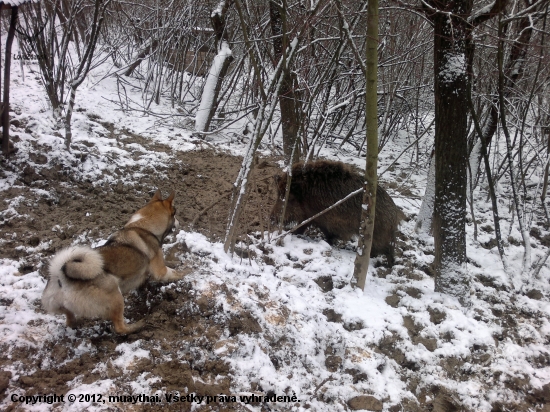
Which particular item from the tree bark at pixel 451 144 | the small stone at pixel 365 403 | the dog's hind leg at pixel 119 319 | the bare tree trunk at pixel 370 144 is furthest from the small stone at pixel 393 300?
the dog's hind leg at pixel 119 319

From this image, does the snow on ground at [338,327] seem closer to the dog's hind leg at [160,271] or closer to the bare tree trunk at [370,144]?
the dog's hind leg at [160,271]

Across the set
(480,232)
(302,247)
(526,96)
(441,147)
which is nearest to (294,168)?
(302,247)

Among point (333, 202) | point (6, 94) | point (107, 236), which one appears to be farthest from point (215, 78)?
point (107, 236)

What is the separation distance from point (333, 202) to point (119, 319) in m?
3.08

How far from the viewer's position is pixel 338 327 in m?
3.53

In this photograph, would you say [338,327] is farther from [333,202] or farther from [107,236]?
[107,236]

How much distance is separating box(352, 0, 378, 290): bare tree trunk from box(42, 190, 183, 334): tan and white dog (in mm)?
1970

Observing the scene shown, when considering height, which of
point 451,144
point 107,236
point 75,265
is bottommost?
point 107,236

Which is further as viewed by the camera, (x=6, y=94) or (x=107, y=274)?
(x=6, y=94)

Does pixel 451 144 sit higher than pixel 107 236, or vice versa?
pixel 451 144

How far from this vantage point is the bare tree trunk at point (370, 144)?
3174 mm

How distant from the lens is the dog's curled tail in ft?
8.87

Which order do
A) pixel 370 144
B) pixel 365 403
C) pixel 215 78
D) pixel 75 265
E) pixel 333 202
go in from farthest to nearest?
pixel 215 78 → pixel 333 202 → pixel 370 144 → pixel 365 403 → pixel 75 265

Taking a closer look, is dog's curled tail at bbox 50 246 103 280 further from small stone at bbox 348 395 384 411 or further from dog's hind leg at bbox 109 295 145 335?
small stone at bbox 348 395 384 411
